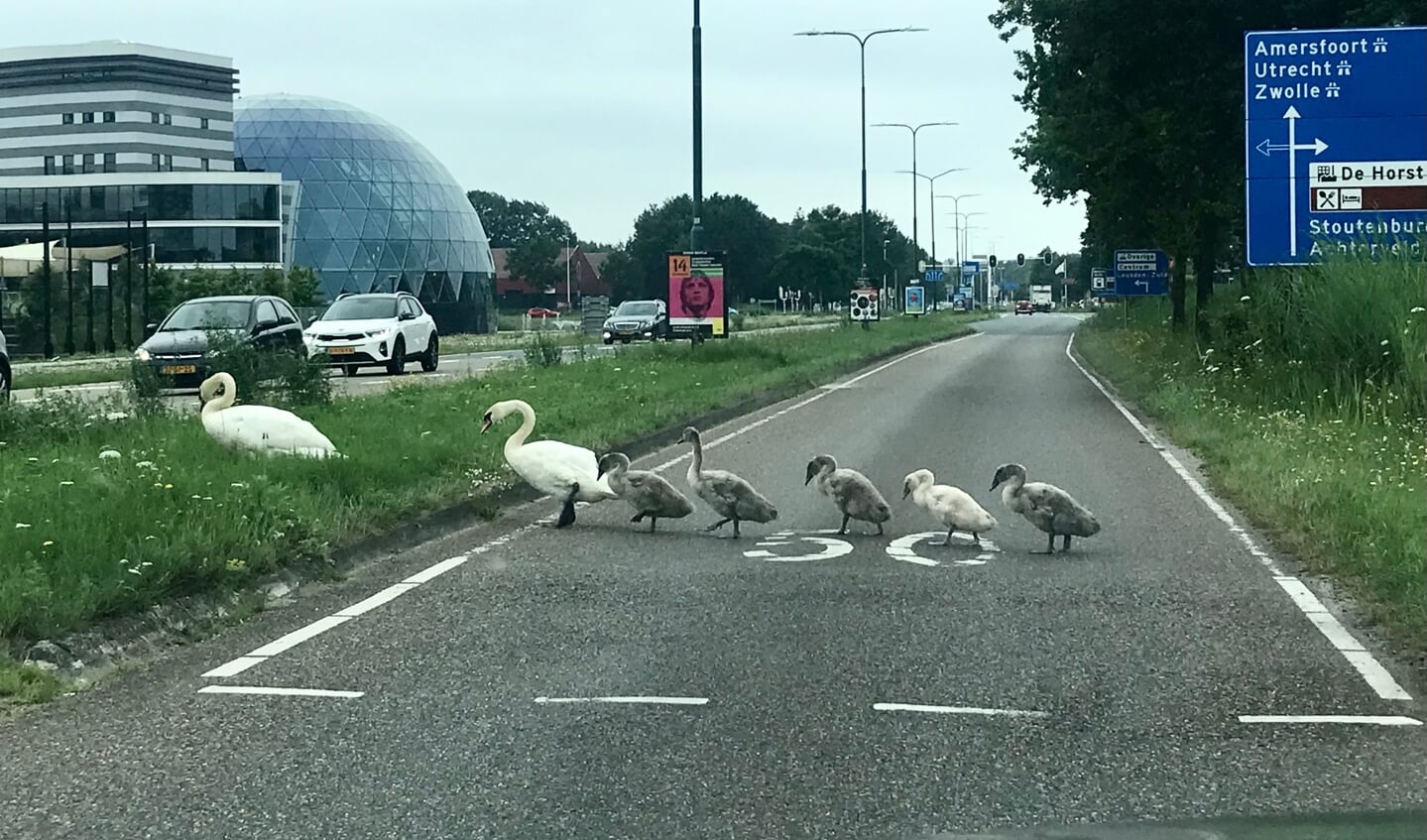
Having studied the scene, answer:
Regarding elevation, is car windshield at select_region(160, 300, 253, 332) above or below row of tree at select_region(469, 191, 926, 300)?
below

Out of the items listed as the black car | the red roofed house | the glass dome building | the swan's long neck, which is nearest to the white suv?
the black car

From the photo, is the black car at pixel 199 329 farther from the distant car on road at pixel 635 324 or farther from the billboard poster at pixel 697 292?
the distant car on road at pixel 635 324

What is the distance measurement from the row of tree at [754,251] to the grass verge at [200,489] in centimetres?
10491

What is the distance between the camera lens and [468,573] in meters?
10.5

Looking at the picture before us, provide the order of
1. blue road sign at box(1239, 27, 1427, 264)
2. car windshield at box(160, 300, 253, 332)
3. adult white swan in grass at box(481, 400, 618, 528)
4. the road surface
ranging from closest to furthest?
adult white swan in grass at box(481, 400, 618, 528), blue road sign at box(1239, 27, 1427, 264), the road surface, car windshield at box(160, 300, 253, 332)

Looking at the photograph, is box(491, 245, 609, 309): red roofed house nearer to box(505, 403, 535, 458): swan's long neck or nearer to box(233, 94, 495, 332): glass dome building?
box(233, 94, 495, 332): glass dome building

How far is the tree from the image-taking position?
186 m

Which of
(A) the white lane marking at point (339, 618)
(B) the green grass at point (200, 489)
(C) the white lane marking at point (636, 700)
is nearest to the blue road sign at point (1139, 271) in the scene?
(B) the green grass at point (200, 489)

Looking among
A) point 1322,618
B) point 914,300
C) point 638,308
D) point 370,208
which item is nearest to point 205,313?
point 1322,618

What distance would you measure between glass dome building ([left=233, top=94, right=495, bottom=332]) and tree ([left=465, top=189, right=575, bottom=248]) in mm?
71704

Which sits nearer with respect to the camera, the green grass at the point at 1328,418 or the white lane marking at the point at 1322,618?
the white lane marking at the point at 1322,618

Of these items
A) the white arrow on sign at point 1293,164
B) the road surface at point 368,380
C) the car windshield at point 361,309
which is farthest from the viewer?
the car windshield at point 361,309

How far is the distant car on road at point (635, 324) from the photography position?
62625 mm

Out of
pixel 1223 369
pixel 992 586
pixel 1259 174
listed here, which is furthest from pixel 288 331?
pixel 992 586
